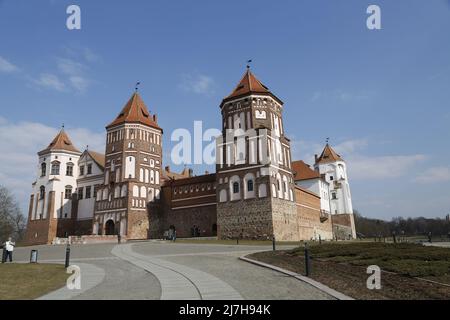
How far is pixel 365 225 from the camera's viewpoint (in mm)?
114750

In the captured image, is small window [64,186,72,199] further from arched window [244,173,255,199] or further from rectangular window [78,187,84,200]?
arched window [244,173,255,199]

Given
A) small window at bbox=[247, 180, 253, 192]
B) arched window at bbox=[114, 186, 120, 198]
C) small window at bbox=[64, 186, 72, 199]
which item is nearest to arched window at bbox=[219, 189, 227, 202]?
small window at bbox=[247, 180, 253, 192]

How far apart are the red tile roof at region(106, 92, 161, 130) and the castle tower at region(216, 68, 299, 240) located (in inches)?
589

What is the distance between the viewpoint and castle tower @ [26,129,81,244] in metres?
53.1

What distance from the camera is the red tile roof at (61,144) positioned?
57.0 meters

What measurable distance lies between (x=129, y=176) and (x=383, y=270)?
43.5m

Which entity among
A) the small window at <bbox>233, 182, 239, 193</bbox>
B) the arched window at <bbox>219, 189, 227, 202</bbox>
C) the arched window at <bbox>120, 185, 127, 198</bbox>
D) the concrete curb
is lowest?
the concrete curb

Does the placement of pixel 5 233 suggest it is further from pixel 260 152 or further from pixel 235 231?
pixel 260 152

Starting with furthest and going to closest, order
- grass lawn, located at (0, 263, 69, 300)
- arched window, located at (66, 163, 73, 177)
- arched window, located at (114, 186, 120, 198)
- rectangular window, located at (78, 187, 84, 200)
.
Result: arched window, located at (66, 163, 73, 177), rectangular window, located at (78, 187, 84, 200), arched window, located at (114, 186, 120, 198), grass lawn, located at (0, 263, 69, 300)

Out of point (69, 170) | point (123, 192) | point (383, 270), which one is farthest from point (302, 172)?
point (383, 270)

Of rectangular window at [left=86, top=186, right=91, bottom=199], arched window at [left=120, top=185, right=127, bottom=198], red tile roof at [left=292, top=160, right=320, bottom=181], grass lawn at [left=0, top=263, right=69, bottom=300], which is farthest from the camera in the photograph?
red tile roof at [left=292, top=160, right=320, bottom=181]

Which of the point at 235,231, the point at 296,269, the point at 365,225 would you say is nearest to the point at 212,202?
the point at 235,231
